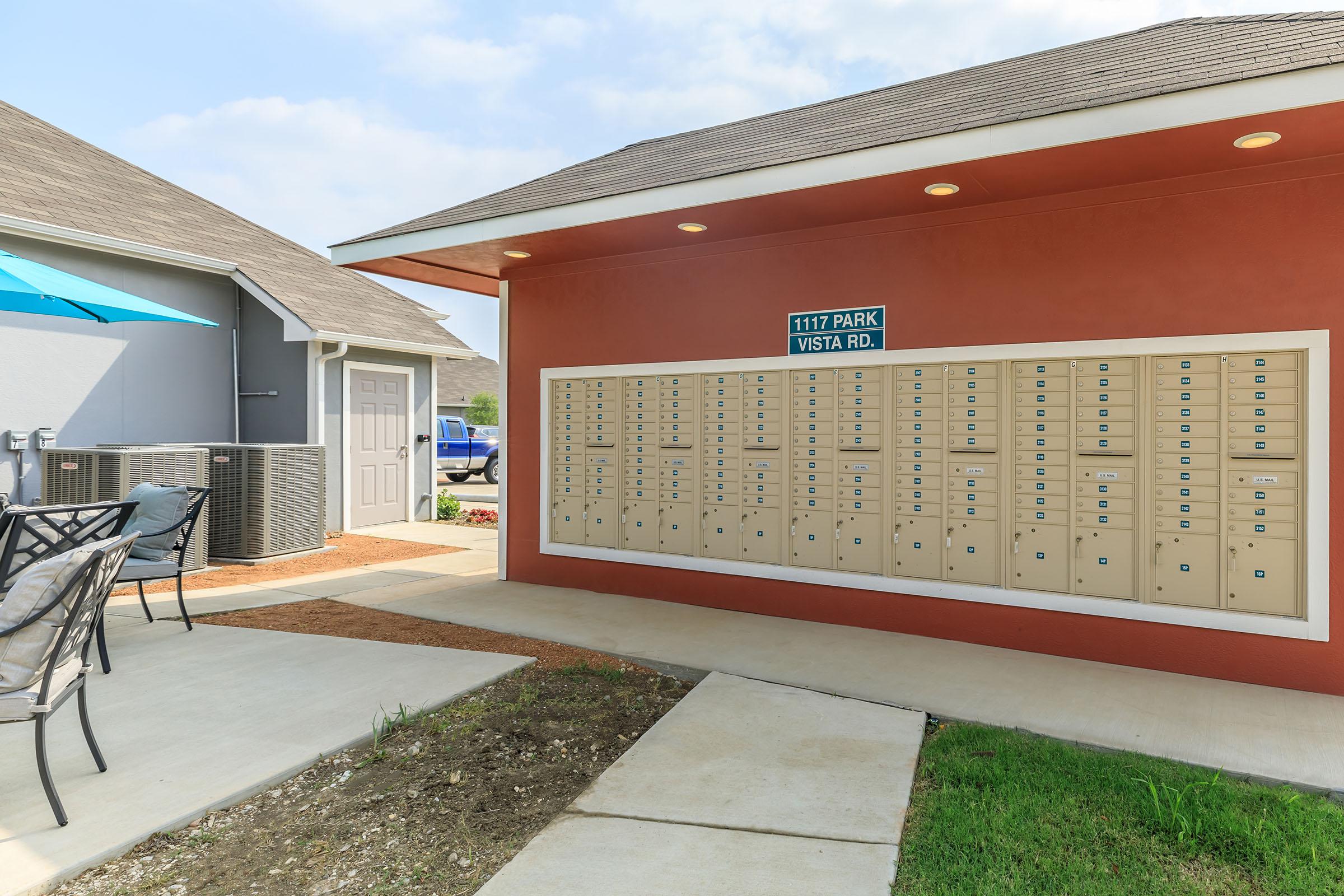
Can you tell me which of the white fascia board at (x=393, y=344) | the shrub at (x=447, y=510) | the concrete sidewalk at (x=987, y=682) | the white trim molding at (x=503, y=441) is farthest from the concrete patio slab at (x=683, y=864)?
the shrub at (x=447, y=510)

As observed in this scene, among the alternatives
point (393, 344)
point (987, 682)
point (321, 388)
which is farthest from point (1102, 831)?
point (393, 344)

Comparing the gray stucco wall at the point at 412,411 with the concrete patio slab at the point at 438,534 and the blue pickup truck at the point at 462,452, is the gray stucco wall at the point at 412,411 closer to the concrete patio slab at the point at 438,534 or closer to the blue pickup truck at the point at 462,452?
the concrete patio slab at the point at 438,534

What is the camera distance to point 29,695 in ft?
7.97

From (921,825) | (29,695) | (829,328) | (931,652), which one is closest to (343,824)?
(29,695)

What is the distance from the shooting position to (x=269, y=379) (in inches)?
367

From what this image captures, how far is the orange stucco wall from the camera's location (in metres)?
3.88

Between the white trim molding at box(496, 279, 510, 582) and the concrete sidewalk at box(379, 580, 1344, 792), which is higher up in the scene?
the white trim molding at box(496, 279, 510, 582)

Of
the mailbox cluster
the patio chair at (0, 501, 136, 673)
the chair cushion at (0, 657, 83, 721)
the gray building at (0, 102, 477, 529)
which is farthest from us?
the gray building at (0, 102, 477, 529)

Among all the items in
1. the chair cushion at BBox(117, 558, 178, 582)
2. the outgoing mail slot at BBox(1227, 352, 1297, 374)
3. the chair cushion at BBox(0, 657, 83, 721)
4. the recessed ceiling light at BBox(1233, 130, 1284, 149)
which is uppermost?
the recessed ceiling light at BBox(1233, 130, 1284, 149)

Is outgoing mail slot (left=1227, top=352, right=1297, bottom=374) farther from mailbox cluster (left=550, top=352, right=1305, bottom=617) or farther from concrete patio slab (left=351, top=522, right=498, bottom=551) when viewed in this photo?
concrete patio slab (left=351, top=522, right=498, bottom=551)

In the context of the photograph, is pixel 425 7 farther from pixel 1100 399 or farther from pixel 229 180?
pixel 229 180

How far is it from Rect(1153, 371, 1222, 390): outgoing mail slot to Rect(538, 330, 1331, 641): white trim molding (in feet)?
0.41

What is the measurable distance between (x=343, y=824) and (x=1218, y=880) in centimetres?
272

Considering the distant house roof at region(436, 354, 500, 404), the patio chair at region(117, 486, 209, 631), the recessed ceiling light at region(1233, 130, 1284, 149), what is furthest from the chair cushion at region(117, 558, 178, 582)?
the distant house roof at region(436, 354, 500, 404)
